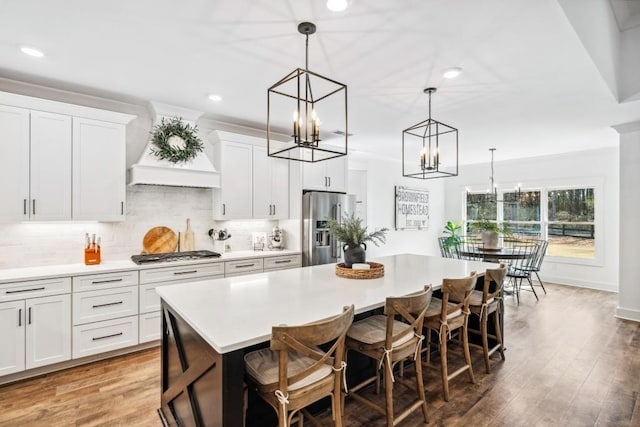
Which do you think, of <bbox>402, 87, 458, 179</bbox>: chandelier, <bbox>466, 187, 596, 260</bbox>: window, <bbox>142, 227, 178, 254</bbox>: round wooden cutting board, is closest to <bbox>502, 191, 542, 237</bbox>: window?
<bbox>466, 187, 596, 260</bbox>: window

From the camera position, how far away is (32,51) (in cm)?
249

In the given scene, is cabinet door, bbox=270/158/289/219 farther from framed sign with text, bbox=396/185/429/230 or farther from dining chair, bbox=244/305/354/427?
framed sign with text, bbox=396/185/429/230

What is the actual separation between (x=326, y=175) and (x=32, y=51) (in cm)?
336

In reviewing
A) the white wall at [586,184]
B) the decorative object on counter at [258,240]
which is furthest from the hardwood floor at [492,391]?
the white wall at [586,184]

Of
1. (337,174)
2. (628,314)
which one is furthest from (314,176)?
(628,314)

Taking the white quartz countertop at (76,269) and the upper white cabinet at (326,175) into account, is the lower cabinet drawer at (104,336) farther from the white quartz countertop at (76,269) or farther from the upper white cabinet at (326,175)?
the upper white cabinet at (326,175)

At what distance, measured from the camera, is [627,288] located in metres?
4.32

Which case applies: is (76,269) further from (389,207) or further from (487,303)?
(389,207)

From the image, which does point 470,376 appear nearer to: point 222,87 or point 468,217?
point 222,87

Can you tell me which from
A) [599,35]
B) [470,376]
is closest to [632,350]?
[470,376]

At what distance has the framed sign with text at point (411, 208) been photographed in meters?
7.19

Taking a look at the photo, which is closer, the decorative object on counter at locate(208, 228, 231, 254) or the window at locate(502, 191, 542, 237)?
the decorative object on counter at locate(208, 228, 231, 254)

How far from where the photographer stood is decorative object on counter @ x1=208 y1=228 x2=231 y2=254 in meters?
4.22

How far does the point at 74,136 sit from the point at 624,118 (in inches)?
246
